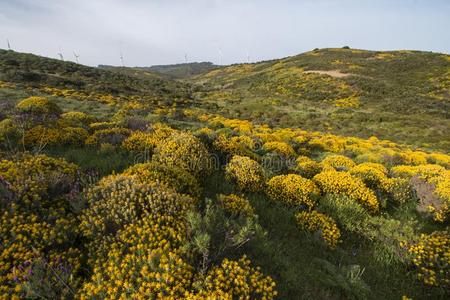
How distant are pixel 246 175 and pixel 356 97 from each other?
63176 mm

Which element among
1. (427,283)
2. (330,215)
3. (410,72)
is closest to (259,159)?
(330,215)

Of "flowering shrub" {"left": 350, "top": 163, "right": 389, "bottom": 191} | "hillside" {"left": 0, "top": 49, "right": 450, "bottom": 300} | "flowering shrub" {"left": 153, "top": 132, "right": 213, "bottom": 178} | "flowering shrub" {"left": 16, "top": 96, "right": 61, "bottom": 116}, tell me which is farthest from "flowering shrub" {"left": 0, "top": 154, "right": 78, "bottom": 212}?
"flowering shrub" {"left": 350, "top": 163, "right": 389, "bottom": 191}

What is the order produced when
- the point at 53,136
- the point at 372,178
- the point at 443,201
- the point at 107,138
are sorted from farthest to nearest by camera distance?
1. the point at 372,178
2. the point at 107,138
3. the point at 443,201
4. the point at 53,136

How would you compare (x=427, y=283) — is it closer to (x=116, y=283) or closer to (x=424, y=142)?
(x=116, y=283)

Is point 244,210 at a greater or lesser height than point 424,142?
greater

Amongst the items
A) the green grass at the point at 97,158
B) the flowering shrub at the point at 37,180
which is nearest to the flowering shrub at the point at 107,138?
the green grass at the point at 97,158

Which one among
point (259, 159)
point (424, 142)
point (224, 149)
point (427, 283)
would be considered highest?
point (224, 149)

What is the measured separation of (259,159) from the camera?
398 inches

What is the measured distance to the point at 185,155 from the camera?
21.0 ft

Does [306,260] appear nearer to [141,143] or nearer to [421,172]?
[141,143]

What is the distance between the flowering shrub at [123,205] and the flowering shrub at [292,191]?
3.23m

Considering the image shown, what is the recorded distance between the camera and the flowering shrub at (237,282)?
285cm

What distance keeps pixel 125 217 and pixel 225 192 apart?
304 cm

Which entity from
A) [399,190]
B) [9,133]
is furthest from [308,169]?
[9,133]
